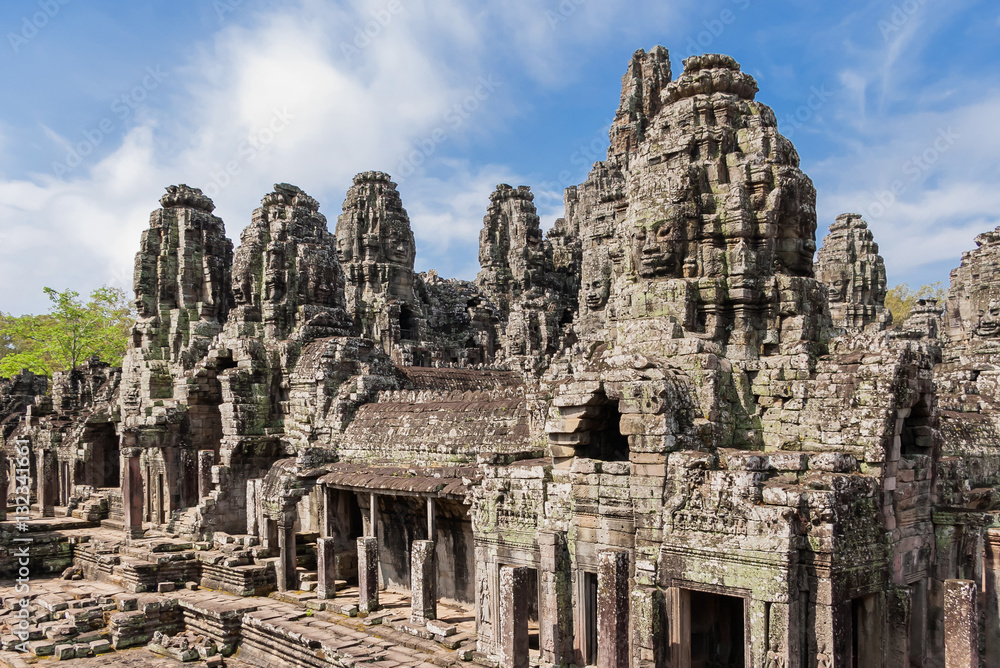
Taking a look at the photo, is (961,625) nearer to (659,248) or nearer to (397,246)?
(659,248)

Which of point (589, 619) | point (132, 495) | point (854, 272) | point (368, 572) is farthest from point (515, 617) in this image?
point (854, 272)

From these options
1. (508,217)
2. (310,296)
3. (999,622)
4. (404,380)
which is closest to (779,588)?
(999,622)

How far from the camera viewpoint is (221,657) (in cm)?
1491

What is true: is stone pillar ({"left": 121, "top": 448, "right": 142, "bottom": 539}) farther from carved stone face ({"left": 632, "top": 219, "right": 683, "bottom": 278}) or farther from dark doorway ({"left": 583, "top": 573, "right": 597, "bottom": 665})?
carved stone face ({"left": 632, "top": 219, "right": 683, "bottom": 278})

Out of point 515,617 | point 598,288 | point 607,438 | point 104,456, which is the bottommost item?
point 104,456

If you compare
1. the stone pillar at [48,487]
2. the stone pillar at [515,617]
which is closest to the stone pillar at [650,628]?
the stone pillar at [515,617]

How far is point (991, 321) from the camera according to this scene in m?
18.4

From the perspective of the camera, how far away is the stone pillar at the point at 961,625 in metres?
8.33

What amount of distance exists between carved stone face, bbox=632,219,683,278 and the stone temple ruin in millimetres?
37

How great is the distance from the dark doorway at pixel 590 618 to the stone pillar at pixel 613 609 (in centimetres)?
117

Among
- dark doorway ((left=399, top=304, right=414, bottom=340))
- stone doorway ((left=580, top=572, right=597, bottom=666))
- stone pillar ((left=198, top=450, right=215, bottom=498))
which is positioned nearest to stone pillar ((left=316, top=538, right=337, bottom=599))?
stone doorway ((left=580, top=572, right=597, bottom=666))

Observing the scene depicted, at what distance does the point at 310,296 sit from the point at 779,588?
1608 centimetres

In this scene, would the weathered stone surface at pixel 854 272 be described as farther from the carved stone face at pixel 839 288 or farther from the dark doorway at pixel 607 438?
the dark doorway at pixel 607 438

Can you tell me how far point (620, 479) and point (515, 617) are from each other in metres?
2.27
